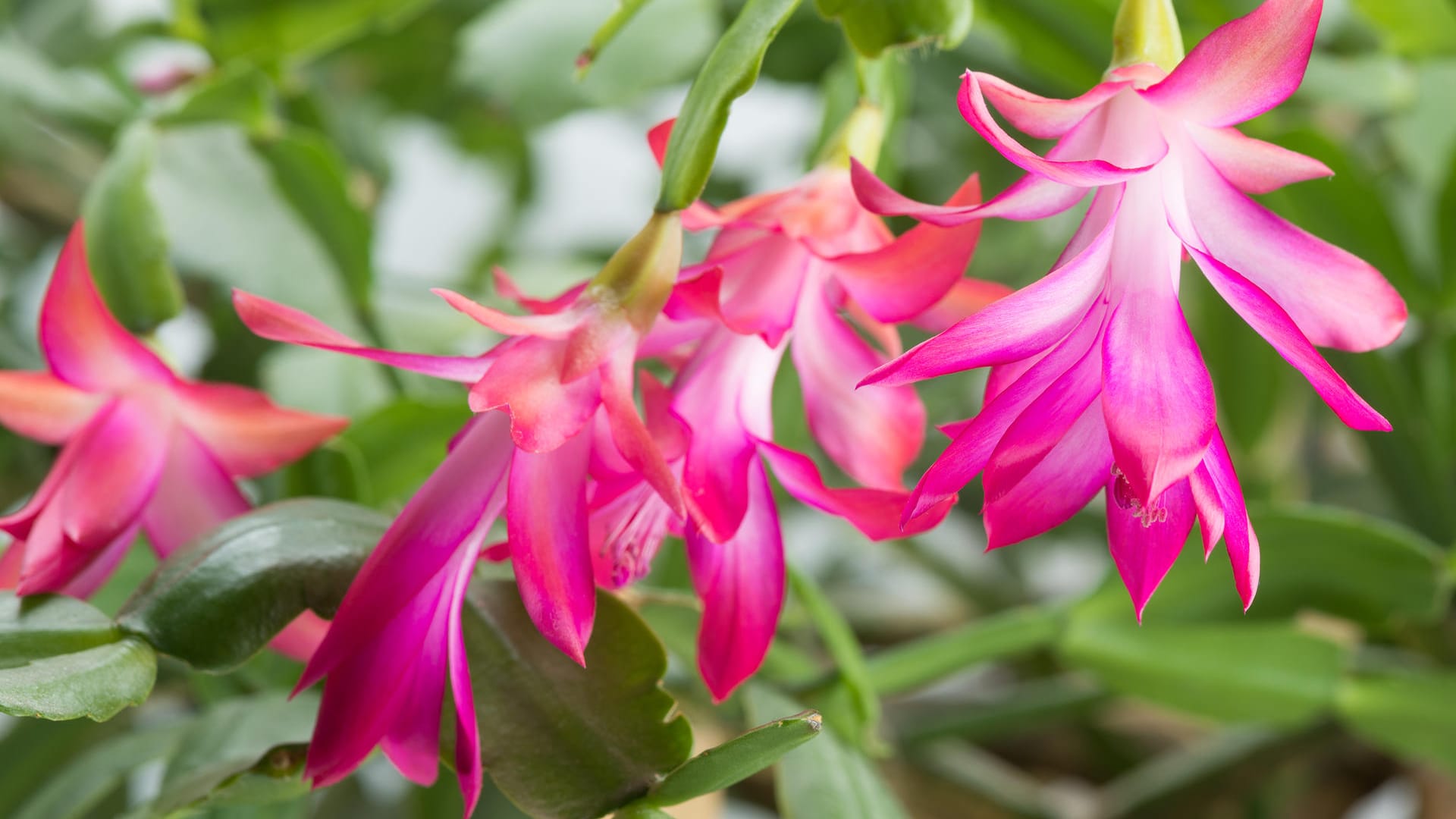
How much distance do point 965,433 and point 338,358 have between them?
1.42 feet

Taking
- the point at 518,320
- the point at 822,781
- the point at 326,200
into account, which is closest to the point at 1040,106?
the point at 518,320

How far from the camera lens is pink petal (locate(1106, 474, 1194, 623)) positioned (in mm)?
280

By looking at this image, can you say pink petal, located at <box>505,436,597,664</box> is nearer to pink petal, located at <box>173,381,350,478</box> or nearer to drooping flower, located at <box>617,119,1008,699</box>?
drooping flower, located at <box>617,119,1008,699</box>

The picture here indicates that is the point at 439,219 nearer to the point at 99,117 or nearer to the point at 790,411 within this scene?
the point at 99,117

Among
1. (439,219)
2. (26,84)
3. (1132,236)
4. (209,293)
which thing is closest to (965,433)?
(1132,236)

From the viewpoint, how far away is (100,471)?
14.9 inches

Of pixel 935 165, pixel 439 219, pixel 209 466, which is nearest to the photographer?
pixel 209 466

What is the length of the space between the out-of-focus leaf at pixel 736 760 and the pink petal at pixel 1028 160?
13 centimetres

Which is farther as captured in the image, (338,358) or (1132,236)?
(338,358)

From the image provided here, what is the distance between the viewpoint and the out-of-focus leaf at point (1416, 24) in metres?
→ 0.67

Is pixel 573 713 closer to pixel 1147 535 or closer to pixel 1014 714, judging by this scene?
pixel 1147 535

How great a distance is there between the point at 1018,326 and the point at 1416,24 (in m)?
0.55

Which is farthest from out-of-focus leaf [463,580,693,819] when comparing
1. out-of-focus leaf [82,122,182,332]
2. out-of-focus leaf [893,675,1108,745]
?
out-of-focus leaf [893,675,1108,745]

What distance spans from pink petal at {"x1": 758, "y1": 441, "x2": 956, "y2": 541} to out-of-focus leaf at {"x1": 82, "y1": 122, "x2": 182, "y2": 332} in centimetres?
28
